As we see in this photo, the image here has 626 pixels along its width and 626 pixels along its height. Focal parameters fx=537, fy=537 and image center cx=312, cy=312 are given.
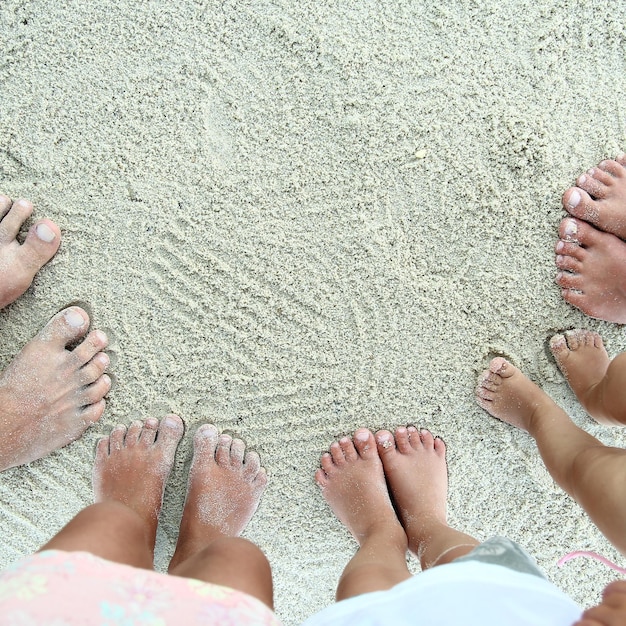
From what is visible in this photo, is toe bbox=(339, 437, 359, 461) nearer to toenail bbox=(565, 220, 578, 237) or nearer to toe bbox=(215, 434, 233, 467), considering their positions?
toe bbox=(215, 434, 233, 467)

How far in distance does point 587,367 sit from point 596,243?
24 centimetres

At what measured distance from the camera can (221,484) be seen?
109 centimetres

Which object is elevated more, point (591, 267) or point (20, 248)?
point (20, 248)

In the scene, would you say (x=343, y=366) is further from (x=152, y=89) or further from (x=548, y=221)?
(x=152, y=89)

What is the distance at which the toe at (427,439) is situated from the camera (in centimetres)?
110

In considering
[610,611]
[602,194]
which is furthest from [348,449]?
[602,194]

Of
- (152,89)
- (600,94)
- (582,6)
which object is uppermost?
(152,89)

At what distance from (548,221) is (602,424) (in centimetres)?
43

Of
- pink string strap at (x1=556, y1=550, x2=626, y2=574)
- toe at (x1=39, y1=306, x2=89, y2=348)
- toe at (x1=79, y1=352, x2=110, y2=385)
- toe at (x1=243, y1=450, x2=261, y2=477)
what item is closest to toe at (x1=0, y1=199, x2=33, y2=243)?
toe at (x1=39, y1=306, x2=89, y2=348)

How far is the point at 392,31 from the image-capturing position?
3.39 ft

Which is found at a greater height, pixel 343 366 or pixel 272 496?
pixel 343 366

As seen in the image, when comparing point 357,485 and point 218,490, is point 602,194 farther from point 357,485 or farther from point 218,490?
point 218,490

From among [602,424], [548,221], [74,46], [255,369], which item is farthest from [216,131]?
[602,424]

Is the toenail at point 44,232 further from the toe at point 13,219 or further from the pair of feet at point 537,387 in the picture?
the pair of feet at point 537,387
